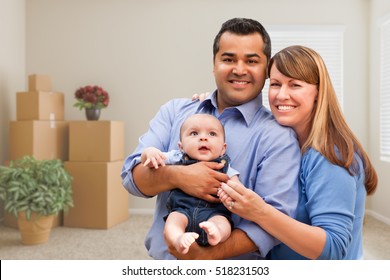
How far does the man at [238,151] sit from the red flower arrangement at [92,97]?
128 inches

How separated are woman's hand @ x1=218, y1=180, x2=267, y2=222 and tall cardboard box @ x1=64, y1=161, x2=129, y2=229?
10.7 ft

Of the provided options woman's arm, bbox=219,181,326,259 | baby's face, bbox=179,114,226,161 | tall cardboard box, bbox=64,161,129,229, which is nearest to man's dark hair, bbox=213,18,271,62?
baby's face, bbox=179,114,226,161

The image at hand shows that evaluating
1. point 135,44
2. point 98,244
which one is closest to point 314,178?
point 98,244

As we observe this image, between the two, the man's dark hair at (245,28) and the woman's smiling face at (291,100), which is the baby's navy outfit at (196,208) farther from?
the man's dark hair at (245,28)

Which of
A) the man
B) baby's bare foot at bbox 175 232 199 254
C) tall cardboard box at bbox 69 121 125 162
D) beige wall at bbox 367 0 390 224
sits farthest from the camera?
beige wall at bbox 367 0 390 224

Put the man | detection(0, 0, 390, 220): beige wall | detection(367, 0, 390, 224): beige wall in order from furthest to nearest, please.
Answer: detection(0, 0, 390, 220): beige wall < detection(367, 0, 390, 224): beige wall < the man

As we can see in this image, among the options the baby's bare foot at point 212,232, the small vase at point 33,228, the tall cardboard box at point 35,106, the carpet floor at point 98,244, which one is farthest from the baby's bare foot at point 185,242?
the tall cardboard box at point 35,106

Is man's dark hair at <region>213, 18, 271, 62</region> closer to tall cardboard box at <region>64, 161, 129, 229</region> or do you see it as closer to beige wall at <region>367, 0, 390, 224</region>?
tall cardboard box at <region>64, 161, 129, 229</region>

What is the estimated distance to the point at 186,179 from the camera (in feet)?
4.10

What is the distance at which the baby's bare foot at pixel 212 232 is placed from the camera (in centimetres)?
110

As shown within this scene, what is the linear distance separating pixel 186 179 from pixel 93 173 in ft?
10.6

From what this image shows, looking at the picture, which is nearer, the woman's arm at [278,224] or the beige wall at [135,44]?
the woman's arm at [278,224]

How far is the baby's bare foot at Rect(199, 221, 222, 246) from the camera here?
1.10 meters

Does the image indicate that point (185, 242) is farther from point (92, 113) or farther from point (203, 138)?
point (92, 113)
